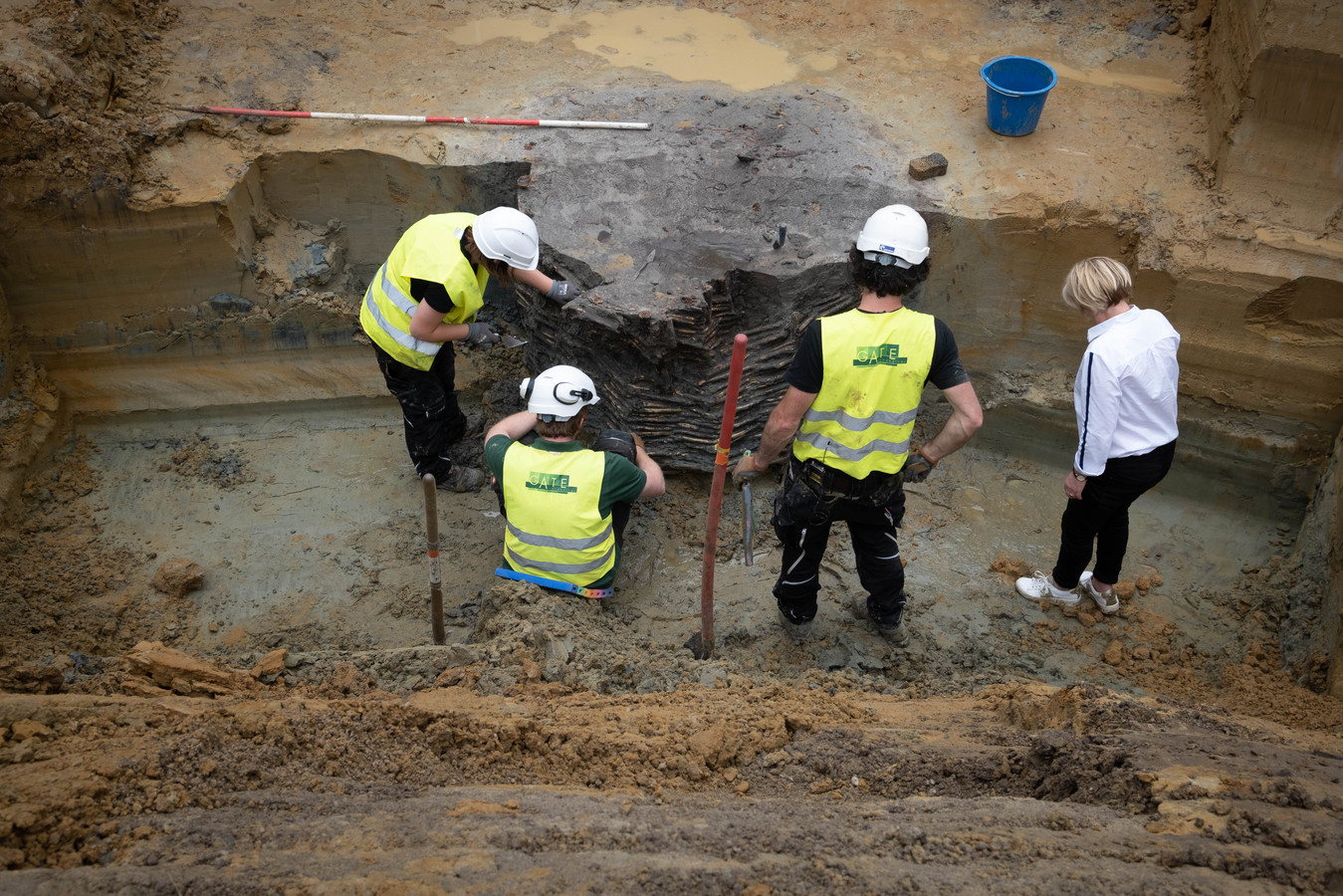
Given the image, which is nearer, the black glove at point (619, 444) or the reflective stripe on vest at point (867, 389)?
the reflective stripe on vest at point (867, 389)

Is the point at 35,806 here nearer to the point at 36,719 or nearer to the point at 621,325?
the point at 36,719

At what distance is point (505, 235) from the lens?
437cm

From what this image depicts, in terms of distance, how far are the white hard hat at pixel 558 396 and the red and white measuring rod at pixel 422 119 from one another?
221 centimetres

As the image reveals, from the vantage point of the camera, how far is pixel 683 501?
5.21 m

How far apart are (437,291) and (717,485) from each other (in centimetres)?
173

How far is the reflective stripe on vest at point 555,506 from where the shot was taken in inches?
154

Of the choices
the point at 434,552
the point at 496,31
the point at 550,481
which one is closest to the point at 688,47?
the point at 496,31


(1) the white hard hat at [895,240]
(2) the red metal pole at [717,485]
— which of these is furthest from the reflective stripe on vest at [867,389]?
(2) the red metal pole at [717,485]

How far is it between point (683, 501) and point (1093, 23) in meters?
4.33

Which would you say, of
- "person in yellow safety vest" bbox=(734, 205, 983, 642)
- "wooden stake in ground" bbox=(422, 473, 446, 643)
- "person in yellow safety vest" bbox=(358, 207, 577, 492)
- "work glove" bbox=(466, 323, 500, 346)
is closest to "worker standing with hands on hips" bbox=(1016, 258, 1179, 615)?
"person in yellow safety vest" bbox=(734, 205, 983, 642)

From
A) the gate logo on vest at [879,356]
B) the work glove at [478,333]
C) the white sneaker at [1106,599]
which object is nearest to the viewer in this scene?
the gate logo on vest at [879,356]

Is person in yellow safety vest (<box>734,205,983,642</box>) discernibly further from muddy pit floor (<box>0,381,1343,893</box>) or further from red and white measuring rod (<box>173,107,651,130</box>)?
red and white measuring rod (<box>173,107,651,130</box>)

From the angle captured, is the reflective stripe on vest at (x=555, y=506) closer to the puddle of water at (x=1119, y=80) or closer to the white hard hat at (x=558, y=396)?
the white hard hat at (x=558, y=396)

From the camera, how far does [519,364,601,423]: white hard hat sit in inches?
158
